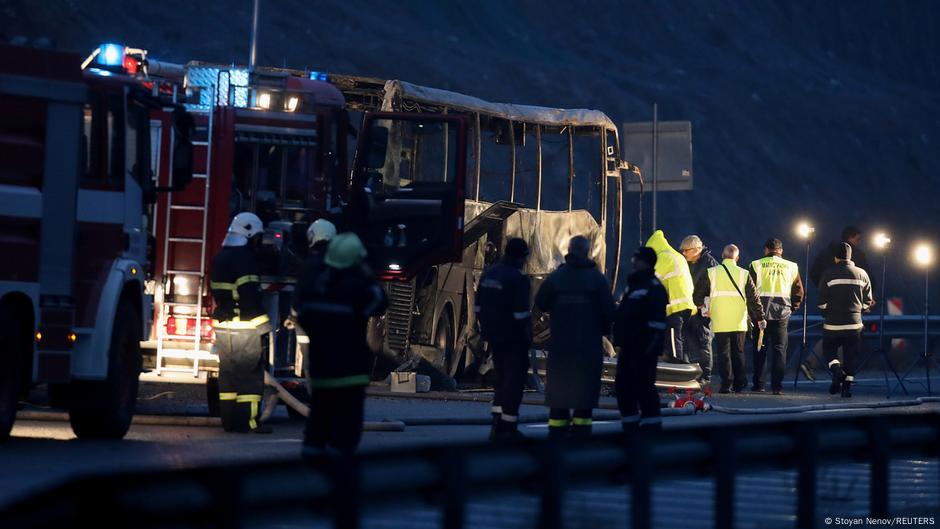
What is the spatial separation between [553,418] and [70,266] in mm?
3825

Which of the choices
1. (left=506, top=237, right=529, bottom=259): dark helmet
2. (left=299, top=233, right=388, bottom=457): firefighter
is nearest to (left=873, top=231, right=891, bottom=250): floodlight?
(left=506, top=237, right=529, bottom=259): dark helmet

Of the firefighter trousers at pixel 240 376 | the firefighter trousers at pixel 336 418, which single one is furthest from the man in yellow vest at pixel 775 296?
the firefighter trousers at pixel 336 418

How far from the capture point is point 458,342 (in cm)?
2391

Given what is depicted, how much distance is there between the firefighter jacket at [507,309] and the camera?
581 inches

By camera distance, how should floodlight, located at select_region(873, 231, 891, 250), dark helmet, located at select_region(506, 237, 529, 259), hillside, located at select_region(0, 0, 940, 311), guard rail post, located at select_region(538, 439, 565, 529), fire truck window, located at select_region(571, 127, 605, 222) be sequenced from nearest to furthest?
guard rail post, located at select_region(538, 439, 565, 529) < dark helmet, located at select_region(506, 237, 529, 259) < floodlight, located at select_region(873, 231, 891, 250) < fire truck window, located at select_region(571, 127, 605, 222) < hillside, located at select_region(0, 0, 940, 311)

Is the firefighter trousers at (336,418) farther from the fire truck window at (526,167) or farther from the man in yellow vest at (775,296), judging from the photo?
the fire truck window at (526,167)

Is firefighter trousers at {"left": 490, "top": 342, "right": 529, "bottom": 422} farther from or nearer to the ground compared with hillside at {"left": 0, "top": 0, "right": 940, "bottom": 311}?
nearer to the ground

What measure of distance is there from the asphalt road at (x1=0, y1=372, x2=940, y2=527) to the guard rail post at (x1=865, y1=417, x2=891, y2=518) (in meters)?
0.06

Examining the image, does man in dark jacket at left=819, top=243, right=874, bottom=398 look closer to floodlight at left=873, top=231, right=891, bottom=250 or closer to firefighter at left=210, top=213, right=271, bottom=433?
floodlight at left=873, top=231, right=891, bottom=250

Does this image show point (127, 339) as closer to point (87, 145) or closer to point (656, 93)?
point (87, 145)

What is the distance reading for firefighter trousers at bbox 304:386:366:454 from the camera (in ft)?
32.6

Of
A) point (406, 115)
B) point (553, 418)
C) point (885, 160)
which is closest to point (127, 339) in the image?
point (553, 418)

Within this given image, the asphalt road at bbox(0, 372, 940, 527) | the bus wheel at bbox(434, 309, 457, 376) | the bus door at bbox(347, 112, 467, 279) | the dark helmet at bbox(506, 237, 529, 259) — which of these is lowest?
the asphalt road at bbox(0, 372, 940, 527)

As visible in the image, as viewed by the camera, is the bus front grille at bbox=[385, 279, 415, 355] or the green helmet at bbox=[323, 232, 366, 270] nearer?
the green helmet at bbox=[323, 232, 366, 270]
